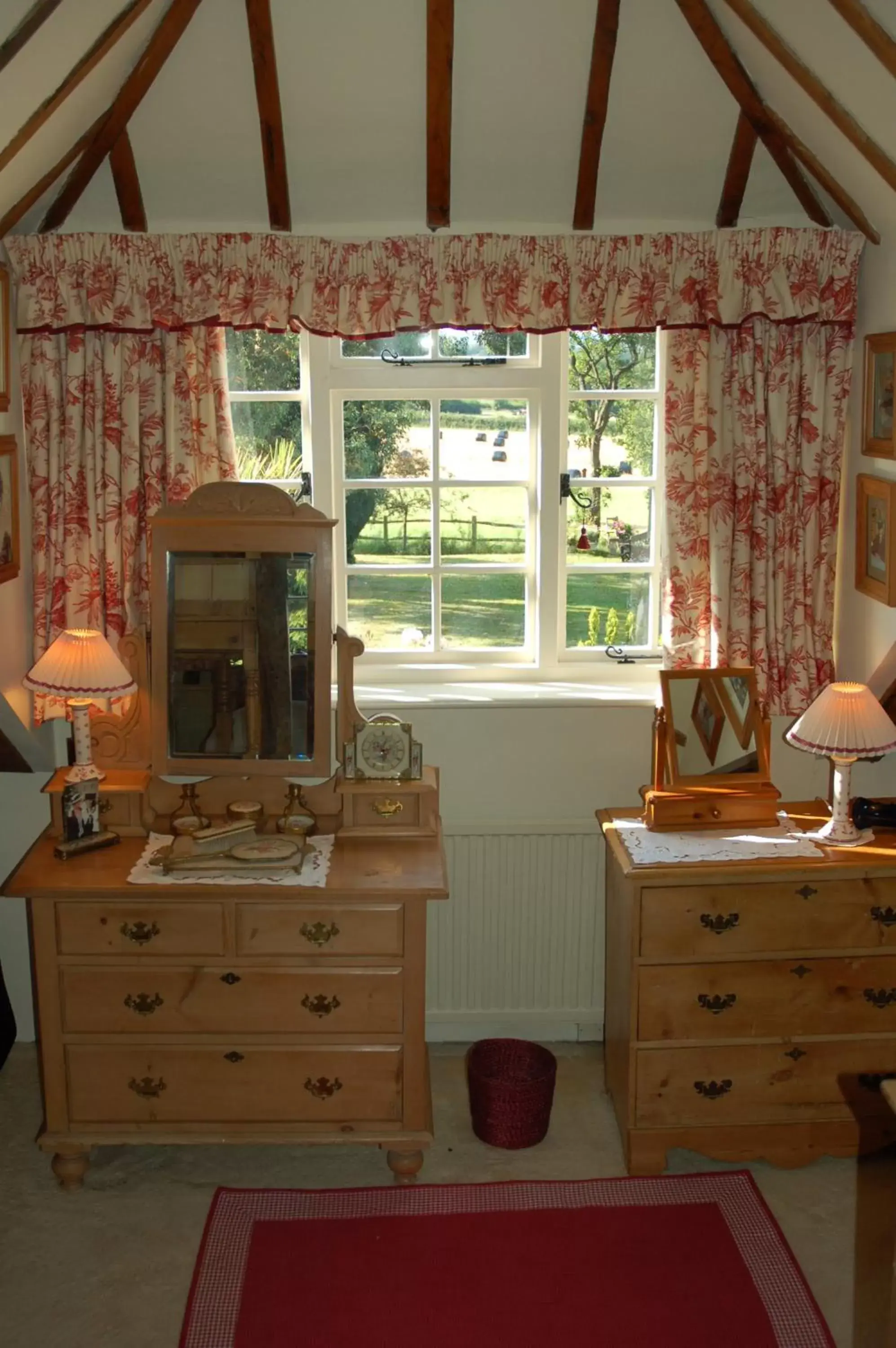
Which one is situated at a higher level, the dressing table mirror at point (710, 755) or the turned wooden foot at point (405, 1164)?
the dressing table mirror at point (710, 755)

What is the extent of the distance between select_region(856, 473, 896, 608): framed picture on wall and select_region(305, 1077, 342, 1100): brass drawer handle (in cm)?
195

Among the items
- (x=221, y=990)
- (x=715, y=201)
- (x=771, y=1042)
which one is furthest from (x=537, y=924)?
(x=715, y=201)

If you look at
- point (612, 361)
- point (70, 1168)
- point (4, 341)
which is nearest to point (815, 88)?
point (612, 361)

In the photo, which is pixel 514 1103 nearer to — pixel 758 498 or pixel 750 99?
pixel 758 498

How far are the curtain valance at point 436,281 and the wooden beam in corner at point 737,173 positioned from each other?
0.21 ft

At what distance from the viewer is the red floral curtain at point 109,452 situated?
3555 millimetres

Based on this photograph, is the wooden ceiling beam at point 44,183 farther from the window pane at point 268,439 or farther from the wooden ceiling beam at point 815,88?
the wooden ceiling beam at point 815,88

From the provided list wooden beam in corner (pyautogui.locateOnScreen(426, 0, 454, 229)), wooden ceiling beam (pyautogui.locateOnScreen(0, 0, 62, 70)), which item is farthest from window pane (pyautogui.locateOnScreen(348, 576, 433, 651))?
wooden ceiling beam (pyautogui.locateOnScreen(0, 0, 62, 70))

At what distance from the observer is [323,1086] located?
131 inches

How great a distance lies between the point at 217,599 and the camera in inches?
138

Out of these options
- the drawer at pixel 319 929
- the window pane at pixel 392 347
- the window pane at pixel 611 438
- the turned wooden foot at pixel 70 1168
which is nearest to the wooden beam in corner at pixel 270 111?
the window pane at pixel 392 347

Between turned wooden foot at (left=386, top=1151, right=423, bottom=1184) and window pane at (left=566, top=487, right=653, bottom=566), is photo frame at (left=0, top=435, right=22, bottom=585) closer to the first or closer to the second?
window pane at (left=566, top=487, right=653, bottom=566)

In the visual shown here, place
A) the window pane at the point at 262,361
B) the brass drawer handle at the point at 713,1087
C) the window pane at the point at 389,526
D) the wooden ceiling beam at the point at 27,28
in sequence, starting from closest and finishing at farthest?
the wooden ceiling beam at the point at 27,28 → the brass drawer handle at the point at 713,1087 → the window pane at the point at 262,361 → the window pane at the point at 389,526

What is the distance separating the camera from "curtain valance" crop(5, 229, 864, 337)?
3510 millimetres
